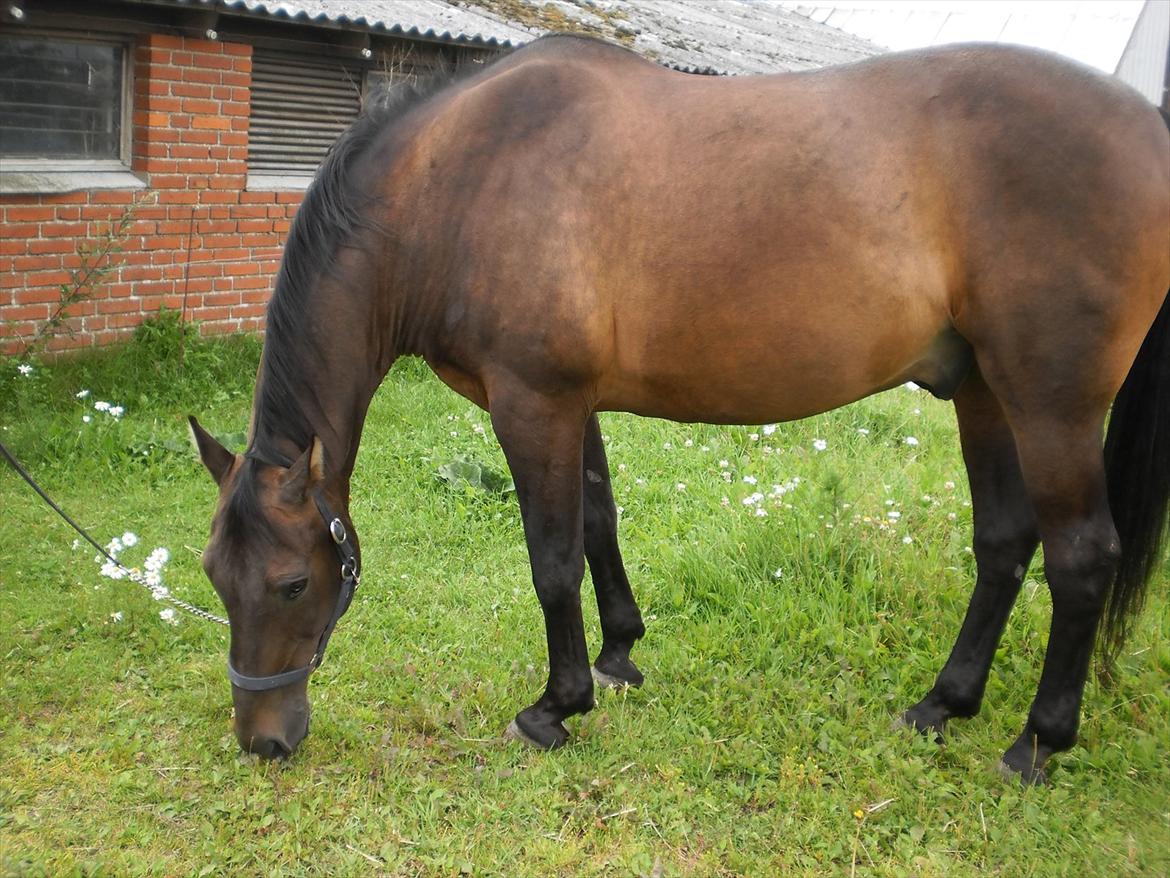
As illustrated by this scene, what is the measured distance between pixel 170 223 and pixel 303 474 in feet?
16.7

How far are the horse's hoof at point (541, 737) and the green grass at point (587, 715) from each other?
0.05 metres

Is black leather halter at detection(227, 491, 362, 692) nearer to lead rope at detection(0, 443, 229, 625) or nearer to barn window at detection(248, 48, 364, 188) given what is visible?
lead rope at detection(0, 443, 229, 625)

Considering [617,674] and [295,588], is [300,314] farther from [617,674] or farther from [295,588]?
[617,674]

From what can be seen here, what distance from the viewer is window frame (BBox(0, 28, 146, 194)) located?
640 centimetres

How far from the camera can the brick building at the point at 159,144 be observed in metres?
6.48

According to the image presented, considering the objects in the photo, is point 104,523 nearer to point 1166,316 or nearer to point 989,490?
point 989,490

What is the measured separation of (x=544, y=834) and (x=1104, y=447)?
215cm

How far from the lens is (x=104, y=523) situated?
499cm

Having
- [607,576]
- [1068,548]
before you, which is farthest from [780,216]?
[607,576]

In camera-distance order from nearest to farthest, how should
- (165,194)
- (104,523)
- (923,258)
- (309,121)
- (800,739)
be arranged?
(923,258) < (800,739) < (104,523) < (165,194) < (309,121)

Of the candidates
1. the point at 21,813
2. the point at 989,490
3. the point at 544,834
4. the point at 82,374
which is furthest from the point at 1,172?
the point at 989,490

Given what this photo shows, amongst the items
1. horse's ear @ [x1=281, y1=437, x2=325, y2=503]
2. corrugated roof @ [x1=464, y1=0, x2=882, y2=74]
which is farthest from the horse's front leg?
corrugated roof @ [x1=464, y1=0, x2=882, y2=74]

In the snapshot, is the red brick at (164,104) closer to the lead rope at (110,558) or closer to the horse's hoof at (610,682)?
the lead rope at (110,558)

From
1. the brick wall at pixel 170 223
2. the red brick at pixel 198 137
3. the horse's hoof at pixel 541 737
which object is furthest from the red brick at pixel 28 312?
the horse's hoof at pixel 541 737
